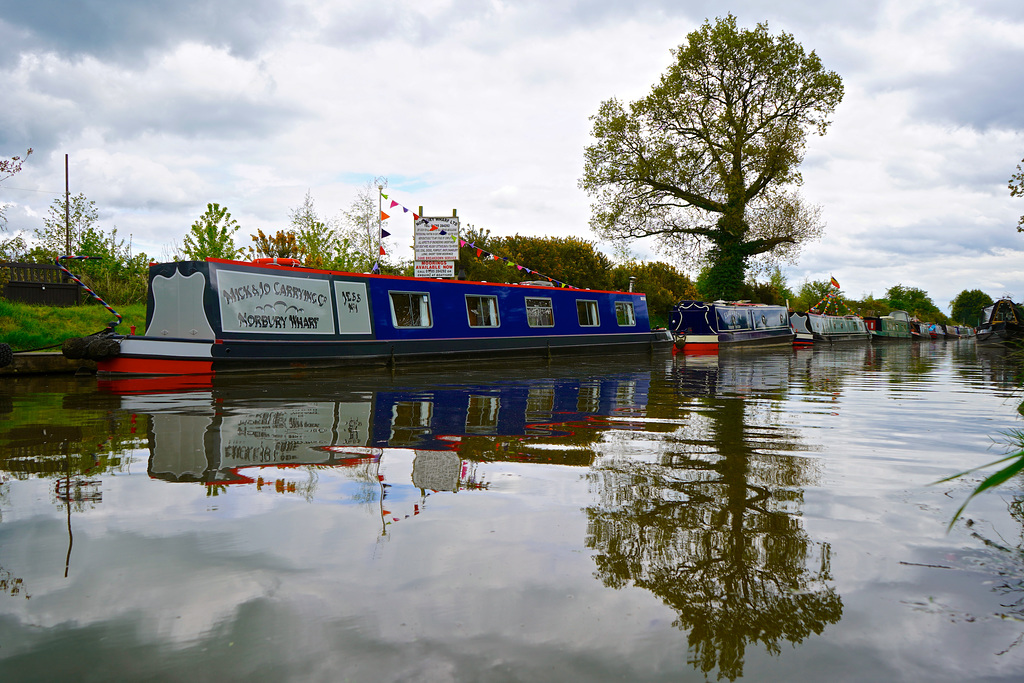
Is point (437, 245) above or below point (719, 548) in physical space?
above

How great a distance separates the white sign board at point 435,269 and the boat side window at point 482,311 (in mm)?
3983

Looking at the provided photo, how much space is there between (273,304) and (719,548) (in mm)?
10254

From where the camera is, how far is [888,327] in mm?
46719

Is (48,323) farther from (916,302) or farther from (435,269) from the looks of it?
(916,302)

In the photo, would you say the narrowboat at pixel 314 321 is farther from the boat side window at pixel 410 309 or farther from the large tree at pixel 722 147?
the large tree at pixel 722 147

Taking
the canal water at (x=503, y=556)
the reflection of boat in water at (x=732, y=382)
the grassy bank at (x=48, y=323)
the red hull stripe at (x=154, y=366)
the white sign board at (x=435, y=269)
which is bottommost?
the canal water at (x=503, y=556)

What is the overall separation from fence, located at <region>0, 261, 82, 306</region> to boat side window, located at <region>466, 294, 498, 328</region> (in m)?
9.03

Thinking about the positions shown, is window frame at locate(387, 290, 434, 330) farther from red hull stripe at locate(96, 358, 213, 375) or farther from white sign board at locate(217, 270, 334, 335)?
red hull stripe at locate(96, 358, 213, 375)

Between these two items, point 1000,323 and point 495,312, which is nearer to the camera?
point 495,312

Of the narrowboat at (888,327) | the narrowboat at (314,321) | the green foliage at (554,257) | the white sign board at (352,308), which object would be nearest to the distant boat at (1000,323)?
the narrowboat at (888,327)

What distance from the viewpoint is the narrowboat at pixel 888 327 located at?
147 feet

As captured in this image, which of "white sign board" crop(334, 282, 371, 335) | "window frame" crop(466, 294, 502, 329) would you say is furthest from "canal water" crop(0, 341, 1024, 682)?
"window frame" crop(466, 294, 502, 329)

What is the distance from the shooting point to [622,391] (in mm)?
9297

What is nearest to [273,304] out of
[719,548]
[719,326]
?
[719,548]
